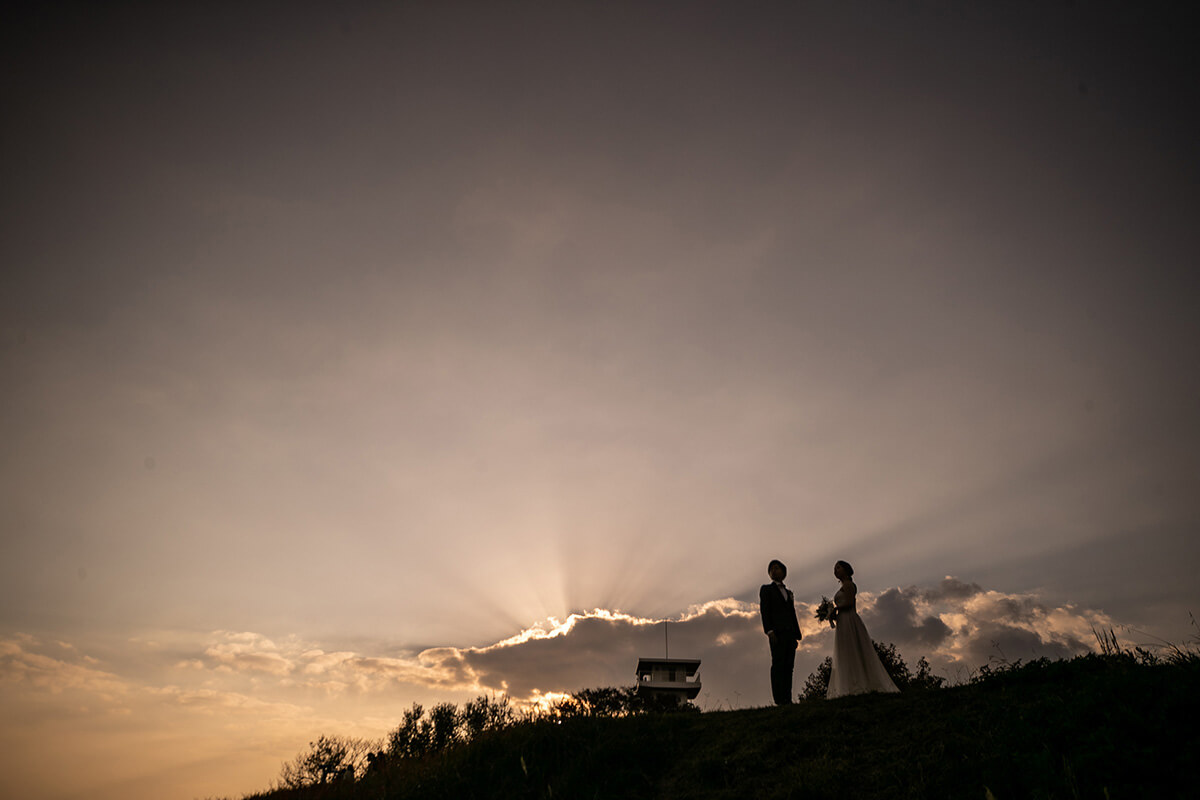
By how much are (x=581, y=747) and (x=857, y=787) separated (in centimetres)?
577

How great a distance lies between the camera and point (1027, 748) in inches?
308

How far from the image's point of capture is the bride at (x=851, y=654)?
13578 mm

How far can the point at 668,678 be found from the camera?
160ft

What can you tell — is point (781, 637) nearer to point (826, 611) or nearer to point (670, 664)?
point (826, 611)

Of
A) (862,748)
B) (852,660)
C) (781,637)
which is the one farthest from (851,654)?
(862,748)

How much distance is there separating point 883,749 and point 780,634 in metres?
5.79

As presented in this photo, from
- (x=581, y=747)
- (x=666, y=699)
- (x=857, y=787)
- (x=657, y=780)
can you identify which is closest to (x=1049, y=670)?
(x=857, y=787)

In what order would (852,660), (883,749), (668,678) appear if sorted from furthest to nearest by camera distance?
(668,678) → (852,660) → (883,749)

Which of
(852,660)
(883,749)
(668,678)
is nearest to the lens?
(883,749)

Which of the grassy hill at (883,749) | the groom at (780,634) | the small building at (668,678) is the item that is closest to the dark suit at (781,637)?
the groom at (780,634)

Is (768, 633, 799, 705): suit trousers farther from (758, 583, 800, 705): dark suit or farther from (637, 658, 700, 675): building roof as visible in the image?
(637, 658, 700, 675): building roof

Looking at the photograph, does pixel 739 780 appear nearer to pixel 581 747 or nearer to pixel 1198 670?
pixel 581 747

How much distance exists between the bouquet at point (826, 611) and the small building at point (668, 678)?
36.6 m

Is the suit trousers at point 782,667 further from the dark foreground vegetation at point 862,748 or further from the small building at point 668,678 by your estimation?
the small building at point 668,678
